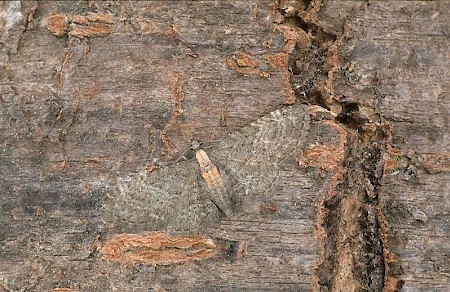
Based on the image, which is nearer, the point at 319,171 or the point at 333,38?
the point at 319,171

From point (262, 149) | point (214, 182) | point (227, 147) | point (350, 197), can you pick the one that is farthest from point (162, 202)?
point (350, 197)

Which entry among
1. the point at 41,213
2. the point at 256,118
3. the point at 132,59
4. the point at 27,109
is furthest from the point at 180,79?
the point at 41,213

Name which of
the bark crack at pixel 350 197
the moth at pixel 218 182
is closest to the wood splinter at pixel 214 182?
the moth at pixel 218 182

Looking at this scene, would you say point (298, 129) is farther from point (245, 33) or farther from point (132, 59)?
point (132, 59)

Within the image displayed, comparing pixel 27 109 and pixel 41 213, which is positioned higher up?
pixel 27 109

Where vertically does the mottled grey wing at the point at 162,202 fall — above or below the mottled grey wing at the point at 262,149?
below

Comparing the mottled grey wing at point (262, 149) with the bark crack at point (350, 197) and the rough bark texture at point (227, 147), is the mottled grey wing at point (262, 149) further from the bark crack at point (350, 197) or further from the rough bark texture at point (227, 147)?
the bark crack at point (350, 197)

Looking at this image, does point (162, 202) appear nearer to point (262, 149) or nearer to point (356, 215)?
point (262, 149)

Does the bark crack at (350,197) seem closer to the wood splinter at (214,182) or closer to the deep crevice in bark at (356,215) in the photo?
the deep crevice in bark at (356,215)
